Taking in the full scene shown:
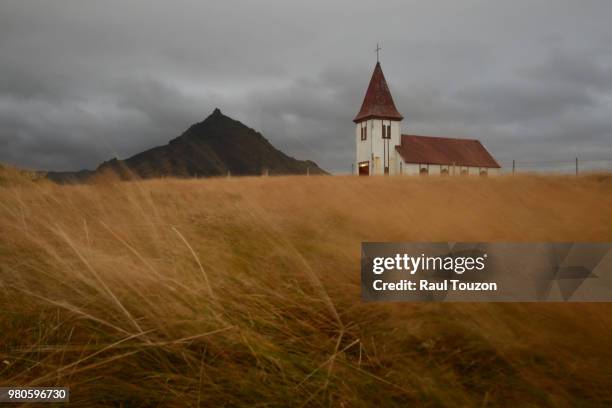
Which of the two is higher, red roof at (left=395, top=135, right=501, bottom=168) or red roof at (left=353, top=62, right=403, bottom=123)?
red roof at (left=353, top=62, right=403, bottom=123)

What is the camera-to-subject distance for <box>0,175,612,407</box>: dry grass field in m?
1.54

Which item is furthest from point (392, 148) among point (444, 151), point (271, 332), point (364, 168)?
point (271, 332)

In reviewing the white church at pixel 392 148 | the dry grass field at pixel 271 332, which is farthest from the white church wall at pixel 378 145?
the dry grass field at pixel 271 332

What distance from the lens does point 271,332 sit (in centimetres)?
186

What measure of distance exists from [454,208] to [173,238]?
238cm

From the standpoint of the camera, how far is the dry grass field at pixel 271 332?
1.54 metres

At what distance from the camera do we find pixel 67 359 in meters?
1.71

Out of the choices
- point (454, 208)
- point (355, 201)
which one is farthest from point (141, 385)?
point (355, 201)

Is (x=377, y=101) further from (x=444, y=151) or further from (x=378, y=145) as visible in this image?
(x=444, y=151)

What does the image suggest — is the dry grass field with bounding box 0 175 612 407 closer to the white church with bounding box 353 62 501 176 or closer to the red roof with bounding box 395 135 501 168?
the white church with bounding box 353 62 501 176

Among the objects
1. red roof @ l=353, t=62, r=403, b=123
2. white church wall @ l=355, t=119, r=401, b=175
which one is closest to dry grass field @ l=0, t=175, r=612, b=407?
white church wall @ l=355, t=119, r=401, b=175

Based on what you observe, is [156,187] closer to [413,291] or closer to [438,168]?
[413,291]

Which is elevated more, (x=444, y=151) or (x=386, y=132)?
(x=386, y=132)

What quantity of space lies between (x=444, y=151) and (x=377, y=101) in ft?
18.6
